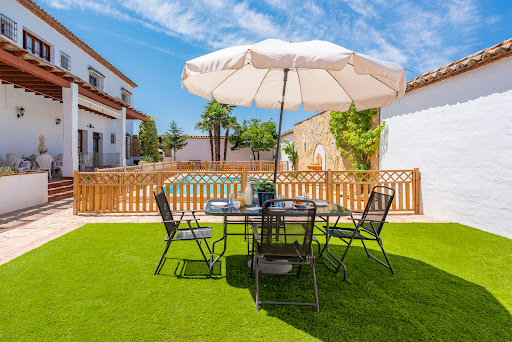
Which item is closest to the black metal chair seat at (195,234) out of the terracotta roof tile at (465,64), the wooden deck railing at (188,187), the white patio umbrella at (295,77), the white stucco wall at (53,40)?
the white patio umbrella at (295,77)

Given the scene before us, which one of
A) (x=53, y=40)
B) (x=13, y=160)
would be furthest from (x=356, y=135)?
(x=53, y=40)

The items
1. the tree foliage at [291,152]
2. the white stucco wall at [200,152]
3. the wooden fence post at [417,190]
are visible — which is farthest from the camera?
the white stucco wall at [200,152]

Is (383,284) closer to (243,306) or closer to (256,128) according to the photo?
(243,306)

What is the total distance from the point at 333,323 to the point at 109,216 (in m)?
5.16

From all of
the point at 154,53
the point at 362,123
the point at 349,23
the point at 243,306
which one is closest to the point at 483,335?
the point at 243,306

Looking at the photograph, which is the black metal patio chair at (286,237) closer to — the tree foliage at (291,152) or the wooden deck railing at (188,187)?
the wooden deck railing at (188,187)

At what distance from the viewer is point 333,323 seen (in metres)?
1.96

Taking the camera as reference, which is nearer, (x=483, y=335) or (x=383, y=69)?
(x=483, y=335)

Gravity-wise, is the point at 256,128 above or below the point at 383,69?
above

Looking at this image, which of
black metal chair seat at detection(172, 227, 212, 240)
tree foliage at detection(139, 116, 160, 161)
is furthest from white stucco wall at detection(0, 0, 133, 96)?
black metal chair seat at detection(172, 227, 212, 240)

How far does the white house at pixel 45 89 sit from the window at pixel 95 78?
0.06 m

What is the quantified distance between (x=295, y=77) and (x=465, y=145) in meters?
3.65

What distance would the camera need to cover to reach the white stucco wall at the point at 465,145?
13.9ft

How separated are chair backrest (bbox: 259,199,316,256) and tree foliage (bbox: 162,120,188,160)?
20.6 m
